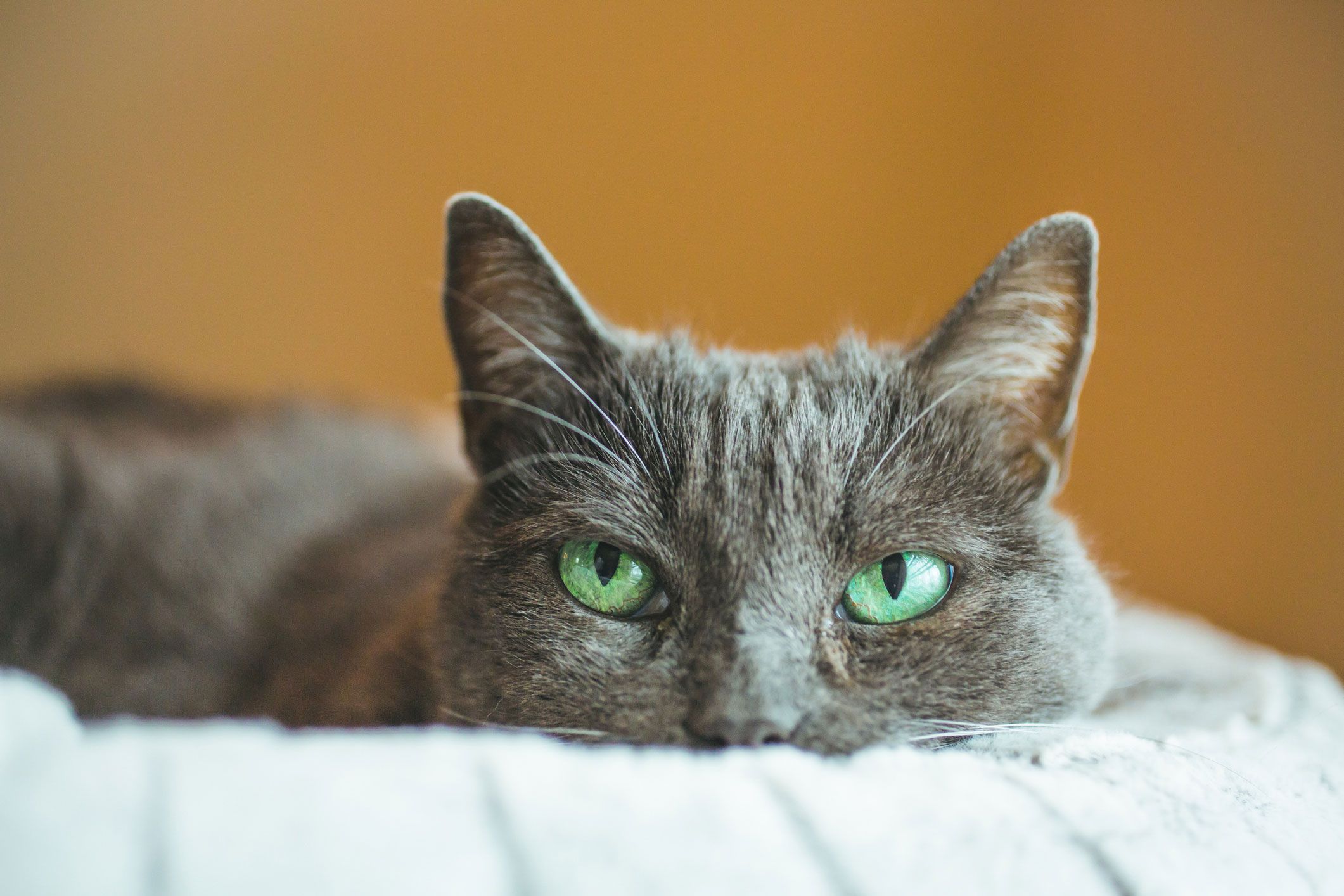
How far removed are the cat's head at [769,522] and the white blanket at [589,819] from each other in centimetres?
10

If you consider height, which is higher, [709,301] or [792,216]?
[792,216]

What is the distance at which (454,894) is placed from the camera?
55 centimetres

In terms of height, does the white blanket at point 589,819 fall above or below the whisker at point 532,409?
below

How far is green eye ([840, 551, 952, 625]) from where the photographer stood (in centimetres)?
86

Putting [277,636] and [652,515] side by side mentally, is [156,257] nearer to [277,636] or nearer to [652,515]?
[277,636]

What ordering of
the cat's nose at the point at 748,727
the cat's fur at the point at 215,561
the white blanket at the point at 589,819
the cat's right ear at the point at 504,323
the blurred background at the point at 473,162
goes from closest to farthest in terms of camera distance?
the white blanket at the point at 589,819 → the cat's nose at the point at 748,727 → the cat's right ear at the point at 504,323 → the cat's fur at the point at 215,561 → the blurred background at the point at 473,162

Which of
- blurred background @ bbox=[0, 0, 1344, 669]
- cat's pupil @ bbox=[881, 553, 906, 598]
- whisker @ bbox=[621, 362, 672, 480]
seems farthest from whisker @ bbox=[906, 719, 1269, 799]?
blurred background @ bbox=[0, 0, 1344, 669]

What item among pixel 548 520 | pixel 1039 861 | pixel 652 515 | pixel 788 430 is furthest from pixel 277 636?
pixel 1039 861

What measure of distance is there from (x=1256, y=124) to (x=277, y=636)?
2167 mm

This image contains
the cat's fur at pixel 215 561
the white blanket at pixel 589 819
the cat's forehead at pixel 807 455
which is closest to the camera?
the white blanket at pixel 589 819

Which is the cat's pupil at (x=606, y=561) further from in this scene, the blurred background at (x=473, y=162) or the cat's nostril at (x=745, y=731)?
the blurred background at (x=473, y=162)

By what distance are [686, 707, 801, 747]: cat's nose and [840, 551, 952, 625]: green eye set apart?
0.47 feet

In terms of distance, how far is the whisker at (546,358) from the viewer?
95 cm

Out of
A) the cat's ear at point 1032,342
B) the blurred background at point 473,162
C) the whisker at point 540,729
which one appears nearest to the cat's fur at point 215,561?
the whisker at point 540,729
